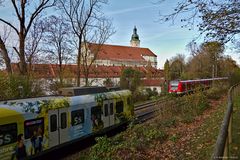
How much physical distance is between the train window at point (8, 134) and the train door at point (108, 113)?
21.2ft

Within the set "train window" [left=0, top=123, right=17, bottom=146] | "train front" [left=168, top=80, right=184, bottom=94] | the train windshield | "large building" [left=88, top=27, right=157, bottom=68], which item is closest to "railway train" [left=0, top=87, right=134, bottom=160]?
"train window" [left=0, top=123, right=17, bottom=146]

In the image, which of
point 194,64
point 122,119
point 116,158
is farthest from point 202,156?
point 194,64

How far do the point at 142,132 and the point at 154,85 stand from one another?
48183 millimetres

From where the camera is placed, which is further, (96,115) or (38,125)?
(96,115)

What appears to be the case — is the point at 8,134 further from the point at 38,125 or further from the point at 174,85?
the point at 174,85

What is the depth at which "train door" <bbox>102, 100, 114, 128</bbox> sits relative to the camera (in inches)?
635

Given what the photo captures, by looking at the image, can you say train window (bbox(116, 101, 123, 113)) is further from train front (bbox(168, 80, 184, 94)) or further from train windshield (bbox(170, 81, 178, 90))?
train windshield (bbox(170, 81, 178, 90))

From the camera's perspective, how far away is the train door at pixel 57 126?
11961mm

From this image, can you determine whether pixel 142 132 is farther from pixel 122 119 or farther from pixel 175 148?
pixel 122 119

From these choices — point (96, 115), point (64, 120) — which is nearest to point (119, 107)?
point (96, 115)

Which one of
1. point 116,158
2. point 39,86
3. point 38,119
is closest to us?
point 116,158

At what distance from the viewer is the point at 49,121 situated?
11.8 metres

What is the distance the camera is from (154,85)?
198ft

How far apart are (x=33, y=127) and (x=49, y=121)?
2.88 ft
